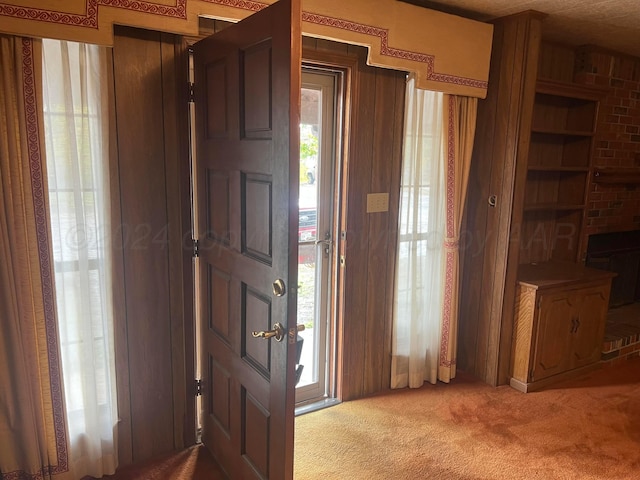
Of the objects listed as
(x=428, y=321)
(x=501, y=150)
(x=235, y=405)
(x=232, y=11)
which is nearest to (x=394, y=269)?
(x=428, y=321)

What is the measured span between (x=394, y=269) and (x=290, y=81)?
1.73m

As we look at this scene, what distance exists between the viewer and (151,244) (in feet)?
7.14

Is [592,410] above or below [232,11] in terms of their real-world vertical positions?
below

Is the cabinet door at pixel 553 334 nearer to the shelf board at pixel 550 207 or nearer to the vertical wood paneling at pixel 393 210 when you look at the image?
the shelf board at pixel 550 207

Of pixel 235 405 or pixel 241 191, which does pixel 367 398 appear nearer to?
pixel 235 405

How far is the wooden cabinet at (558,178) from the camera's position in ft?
11.2

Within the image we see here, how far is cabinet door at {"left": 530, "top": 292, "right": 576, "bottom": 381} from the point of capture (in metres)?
3.03

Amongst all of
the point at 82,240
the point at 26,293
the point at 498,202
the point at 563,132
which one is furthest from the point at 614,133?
the point at 26,293

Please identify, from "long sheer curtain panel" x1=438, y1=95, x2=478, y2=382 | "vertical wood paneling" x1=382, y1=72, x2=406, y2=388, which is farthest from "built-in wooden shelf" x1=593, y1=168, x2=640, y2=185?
"vertical wood paneling" x1=382, y1=72, x2=406, y2=388

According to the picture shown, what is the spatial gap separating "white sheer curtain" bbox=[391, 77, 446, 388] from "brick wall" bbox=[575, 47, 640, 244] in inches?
59.2

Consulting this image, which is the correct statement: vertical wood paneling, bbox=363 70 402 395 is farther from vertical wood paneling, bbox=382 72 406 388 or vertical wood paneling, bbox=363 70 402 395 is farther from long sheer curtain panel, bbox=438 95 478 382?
long sheer curtain panel, bbox=438 95 478 382

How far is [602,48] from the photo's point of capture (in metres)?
3.53

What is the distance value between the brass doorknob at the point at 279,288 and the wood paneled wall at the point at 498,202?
74.4 inches

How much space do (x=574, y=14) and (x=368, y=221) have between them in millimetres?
1730
